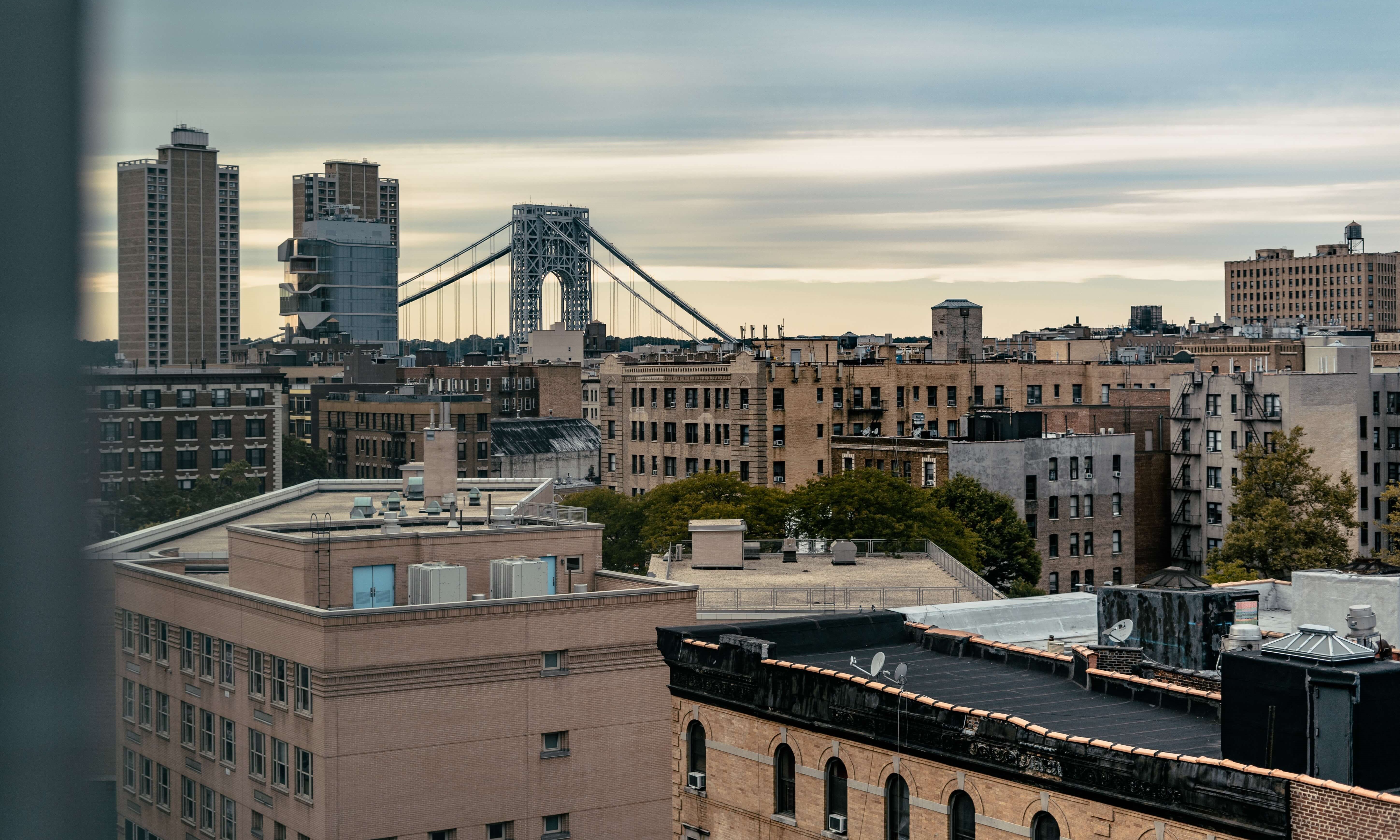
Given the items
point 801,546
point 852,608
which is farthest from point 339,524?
point 801,546

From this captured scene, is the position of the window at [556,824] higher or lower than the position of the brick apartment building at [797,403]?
lower

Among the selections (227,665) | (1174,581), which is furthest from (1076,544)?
Result: (227,665)

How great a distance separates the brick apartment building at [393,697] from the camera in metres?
35.9

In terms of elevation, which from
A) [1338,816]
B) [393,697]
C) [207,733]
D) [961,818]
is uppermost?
[1338,816]

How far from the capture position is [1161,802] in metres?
18.4

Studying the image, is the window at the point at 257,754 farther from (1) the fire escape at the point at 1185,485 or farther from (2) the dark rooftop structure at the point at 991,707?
(1) the fire escape at the point at 1185,485

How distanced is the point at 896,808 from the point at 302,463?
388 feet

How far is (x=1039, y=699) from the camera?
2442 cm

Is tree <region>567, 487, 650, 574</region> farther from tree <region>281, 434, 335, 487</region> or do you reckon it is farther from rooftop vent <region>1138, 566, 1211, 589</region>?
tree <region>281, 434, 335, 487</region>

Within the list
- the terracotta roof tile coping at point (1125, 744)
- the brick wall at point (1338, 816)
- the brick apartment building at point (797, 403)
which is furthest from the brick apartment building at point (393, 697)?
the brick apartment building at point (797, 403)

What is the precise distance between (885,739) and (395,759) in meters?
16.5

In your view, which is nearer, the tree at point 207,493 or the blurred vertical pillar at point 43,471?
the blurred vertical pillar at point 43,471

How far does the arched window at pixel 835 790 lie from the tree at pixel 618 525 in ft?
169

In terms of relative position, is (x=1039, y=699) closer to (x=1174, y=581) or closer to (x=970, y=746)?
(x=970, y=746)
